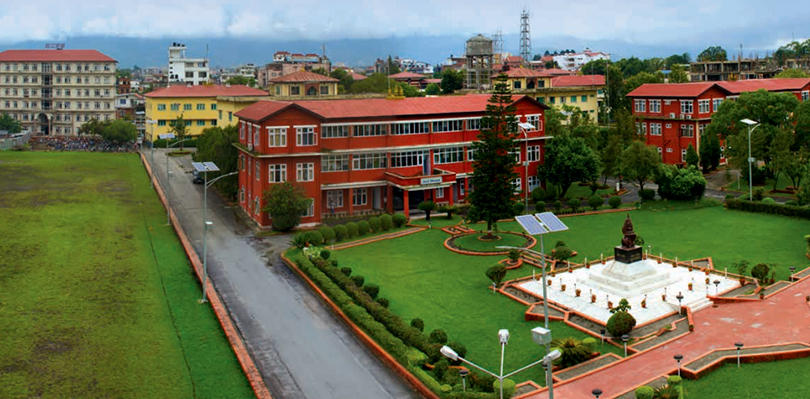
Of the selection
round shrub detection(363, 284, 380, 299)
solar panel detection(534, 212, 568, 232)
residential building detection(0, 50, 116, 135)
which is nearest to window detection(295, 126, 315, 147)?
round shrub detection(363, 284, 380, 299)

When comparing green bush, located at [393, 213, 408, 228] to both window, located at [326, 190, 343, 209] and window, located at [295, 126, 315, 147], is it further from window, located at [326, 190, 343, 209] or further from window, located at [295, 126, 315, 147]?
window, located at [295, 126, 315, 147]

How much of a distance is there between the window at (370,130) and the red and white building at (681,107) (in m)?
29.0

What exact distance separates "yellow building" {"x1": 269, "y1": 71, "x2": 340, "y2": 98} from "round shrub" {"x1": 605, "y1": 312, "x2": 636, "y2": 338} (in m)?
43.3

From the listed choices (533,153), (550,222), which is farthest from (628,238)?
(533,153)

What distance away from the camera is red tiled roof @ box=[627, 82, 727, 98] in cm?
6656

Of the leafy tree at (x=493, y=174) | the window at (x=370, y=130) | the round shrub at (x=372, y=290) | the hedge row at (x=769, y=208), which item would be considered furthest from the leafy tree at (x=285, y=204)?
the hedge row at (x=769, y=208)

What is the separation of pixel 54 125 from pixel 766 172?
88923 millimetres

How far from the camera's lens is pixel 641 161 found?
52.5 metres

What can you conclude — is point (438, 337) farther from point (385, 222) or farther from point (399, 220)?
point (399, 220)

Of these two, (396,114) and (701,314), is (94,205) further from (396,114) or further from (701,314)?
(701,314)

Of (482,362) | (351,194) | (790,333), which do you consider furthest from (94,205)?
(790,333)

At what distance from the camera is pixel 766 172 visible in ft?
187

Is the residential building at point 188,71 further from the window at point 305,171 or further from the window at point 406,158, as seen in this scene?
the window at point 305,171

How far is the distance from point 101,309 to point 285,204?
16011 mm
